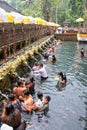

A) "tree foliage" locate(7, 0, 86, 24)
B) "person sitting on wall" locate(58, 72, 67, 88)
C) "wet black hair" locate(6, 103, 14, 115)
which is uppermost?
"tree foliage" locate(7, 0, 86, 24)

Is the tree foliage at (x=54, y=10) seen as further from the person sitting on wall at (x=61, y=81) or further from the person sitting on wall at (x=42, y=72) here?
the person sitting on wall at (x=61, y=81)

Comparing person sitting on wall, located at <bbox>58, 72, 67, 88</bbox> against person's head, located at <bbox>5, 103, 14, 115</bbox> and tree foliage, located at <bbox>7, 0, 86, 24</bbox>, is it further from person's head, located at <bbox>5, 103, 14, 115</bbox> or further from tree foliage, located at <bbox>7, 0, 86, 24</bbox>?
tree foliage, located at <bbox>7, 0, 86, 24</bbox>

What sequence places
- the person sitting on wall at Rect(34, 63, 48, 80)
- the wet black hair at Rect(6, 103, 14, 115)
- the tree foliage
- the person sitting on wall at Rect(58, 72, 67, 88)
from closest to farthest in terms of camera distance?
the wet black hair at Rect(6, 103, 14, 115)
the person sitting on wall at Rect(58, 72, 67, 88)
the person sitting on wall at Rect(34, 63, 48, 80)
the tree foliage

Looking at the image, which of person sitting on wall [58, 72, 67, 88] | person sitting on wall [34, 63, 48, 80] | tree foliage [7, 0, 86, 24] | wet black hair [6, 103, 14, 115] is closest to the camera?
wet black hair [6, 103, 14, 115]

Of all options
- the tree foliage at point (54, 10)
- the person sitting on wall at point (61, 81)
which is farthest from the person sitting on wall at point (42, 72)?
the tree foliage at point (54, 10)

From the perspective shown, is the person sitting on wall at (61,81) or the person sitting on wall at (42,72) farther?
the person sitting on wall at (42,72)

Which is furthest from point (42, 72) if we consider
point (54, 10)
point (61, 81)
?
point (54, 10)

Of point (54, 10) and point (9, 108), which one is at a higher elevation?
point (54, 10)

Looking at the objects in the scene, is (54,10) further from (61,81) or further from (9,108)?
(9,108)

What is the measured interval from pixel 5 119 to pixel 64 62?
2093 cm

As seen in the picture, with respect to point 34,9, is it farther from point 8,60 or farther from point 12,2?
point 8,60

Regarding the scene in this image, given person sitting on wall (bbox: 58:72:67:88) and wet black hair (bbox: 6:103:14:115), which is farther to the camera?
person sitting on wall (bbox: 58:72:67:88)

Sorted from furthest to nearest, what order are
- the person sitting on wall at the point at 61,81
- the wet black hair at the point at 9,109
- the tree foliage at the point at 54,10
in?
the tree foliage at the point at 54,10, the person sitting on wall at the point at 61,81, the wet black hair at the point at 9,109

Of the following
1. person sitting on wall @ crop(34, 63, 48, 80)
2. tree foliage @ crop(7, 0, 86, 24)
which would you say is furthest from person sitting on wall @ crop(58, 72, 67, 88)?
tree foliage @ crop(7, 0, 86, 24)
